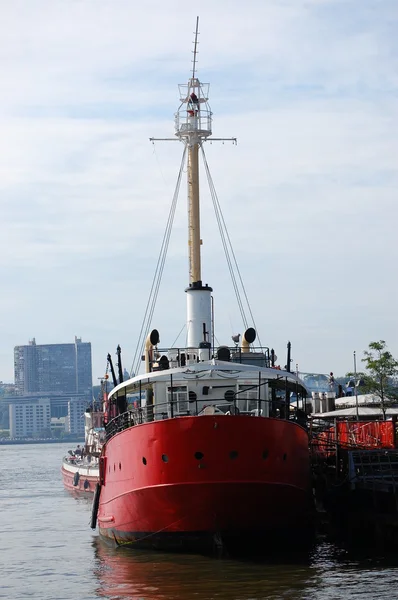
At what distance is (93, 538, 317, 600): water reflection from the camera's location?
84.5 ft

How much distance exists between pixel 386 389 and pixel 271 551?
2256cm

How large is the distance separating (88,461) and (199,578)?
50.6 metres

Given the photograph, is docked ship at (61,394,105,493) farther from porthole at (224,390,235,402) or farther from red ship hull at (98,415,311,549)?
red ship hull at (98,415,311,549)

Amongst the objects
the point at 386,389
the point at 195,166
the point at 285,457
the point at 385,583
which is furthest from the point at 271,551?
the point at 386,389

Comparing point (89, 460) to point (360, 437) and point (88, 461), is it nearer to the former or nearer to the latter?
point (88, 461)

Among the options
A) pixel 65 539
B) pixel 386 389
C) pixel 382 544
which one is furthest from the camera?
pixel 386 389

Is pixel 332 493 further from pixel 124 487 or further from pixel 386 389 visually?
pixel 386 389

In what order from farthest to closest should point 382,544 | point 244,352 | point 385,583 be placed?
1. point 244,352
2. point 382,544
3. point 385,583

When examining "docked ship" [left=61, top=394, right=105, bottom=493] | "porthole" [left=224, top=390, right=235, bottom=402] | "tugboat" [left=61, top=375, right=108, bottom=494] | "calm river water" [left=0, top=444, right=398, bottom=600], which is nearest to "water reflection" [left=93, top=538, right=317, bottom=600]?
"calm river water" [left=0, top=444, right=398, bottom=600]

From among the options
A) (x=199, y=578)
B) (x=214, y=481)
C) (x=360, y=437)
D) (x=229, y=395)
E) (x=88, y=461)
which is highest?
(x=229, y=395)

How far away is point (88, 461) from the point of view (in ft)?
253

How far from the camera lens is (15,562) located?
1336 inches

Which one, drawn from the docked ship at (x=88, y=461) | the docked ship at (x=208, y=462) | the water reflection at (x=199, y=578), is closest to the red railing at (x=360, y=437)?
the docked ship at (x=208, y=462)

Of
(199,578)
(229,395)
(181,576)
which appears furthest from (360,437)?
(199,578)
